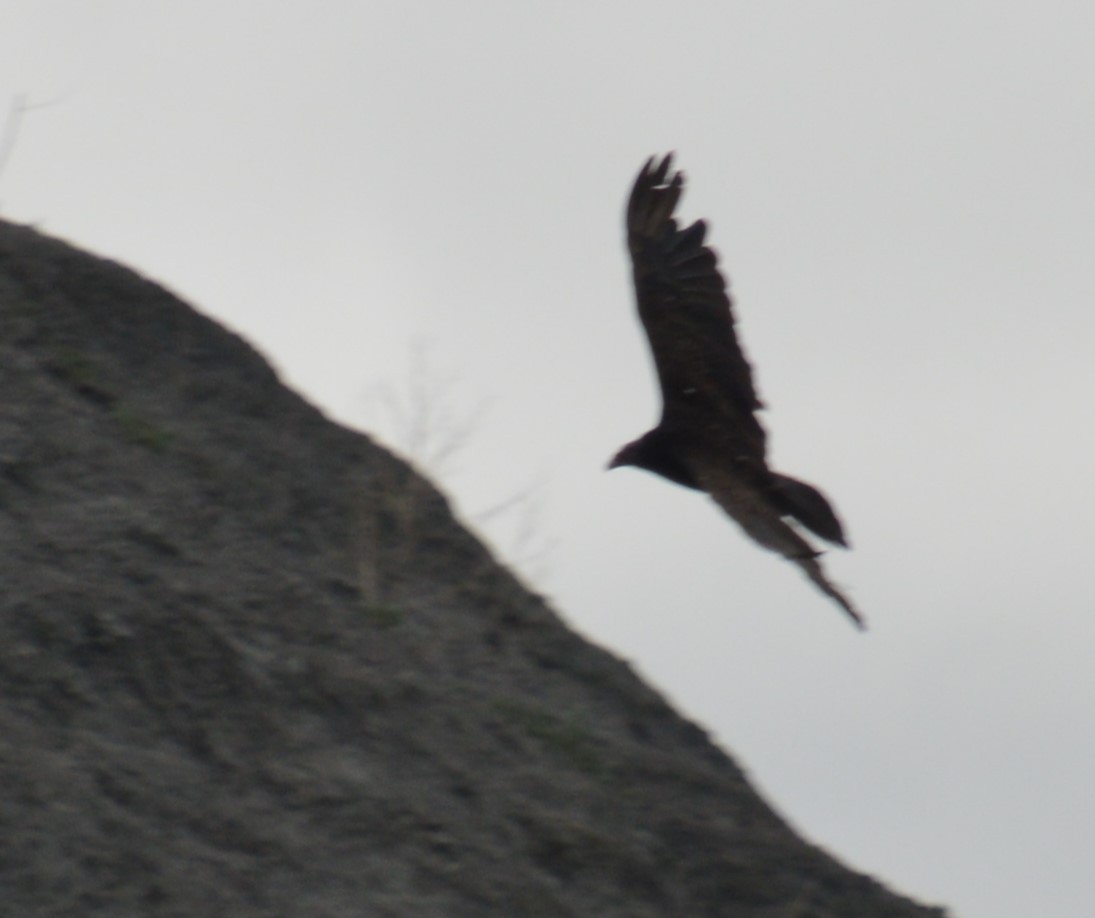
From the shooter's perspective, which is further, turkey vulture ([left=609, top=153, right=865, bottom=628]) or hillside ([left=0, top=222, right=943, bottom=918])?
turkey vulture ([left=609, top=153, right=865, bottom=628])

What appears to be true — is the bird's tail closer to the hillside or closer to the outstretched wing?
the outstretched wing

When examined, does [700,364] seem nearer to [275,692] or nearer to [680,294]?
[680,294]

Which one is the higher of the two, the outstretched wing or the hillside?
the outstretched wing

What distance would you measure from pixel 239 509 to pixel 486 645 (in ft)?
3.22

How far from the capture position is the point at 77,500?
295 inches

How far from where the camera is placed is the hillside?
21.1 feet

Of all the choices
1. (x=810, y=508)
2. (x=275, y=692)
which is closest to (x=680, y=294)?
(x=810, y=508)

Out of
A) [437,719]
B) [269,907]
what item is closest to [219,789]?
[269,907]

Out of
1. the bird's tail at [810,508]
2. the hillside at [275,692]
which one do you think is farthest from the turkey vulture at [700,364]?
the hillside at [275,692]

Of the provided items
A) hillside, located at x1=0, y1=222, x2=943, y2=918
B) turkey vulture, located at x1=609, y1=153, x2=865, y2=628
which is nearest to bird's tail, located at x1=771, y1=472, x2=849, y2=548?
turkey vulture, located at x1=609, y1=153, x2=865, y2=628

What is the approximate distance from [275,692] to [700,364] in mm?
1710

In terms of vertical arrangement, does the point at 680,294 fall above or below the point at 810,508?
above

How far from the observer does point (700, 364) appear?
759 centimetres

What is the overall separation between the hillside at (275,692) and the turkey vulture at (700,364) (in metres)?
1.06
